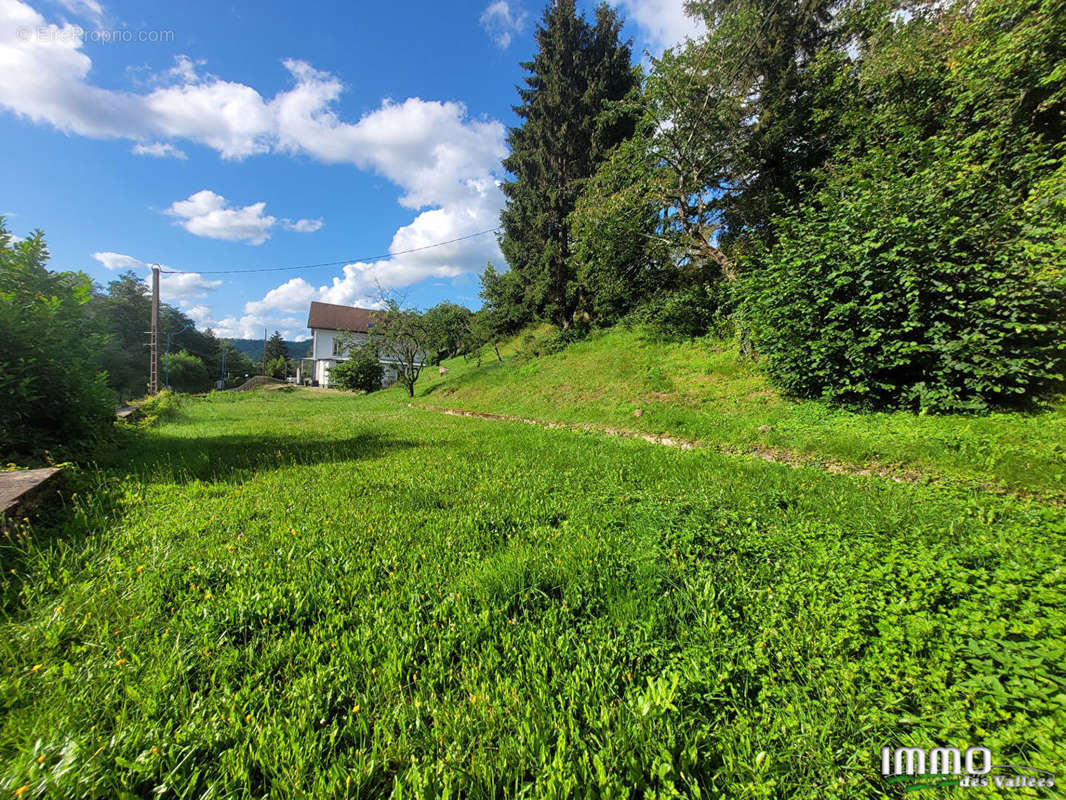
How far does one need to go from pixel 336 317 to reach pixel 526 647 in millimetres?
58992

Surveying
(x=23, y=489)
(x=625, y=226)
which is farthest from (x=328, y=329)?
(x=23, y=489)

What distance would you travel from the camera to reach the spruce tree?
20109mm

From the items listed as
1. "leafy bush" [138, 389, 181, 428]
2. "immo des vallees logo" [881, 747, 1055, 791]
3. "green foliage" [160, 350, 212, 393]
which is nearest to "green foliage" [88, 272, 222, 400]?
"green foliage" [160, 350, 212, 393]

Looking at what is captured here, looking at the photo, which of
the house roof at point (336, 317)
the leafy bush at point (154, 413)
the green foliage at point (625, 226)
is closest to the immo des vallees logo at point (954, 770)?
the green foliage at point (625, 226)

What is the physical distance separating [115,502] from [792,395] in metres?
10.4

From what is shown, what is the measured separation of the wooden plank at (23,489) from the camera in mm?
2801

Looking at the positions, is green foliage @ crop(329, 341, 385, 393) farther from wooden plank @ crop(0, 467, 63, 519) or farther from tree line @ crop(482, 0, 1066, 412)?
wooden plank @ crop(0, 467, 63, 519)

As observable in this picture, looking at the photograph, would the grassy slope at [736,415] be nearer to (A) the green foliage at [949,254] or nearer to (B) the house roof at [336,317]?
(A) the green foliage at [949,254]

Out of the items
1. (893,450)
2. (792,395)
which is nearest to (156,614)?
(893,450)

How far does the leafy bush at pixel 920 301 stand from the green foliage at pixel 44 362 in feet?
39.0

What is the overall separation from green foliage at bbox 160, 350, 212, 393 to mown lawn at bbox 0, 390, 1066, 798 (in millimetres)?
47732

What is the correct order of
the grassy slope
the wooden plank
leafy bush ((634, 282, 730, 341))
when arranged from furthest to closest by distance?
leafy bush ((634, 282, 730, 341)) < the grassy slope < the wooden plank

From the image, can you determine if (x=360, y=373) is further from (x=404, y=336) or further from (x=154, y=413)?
(x=154, y=413)

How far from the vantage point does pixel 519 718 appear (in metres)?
1.46
